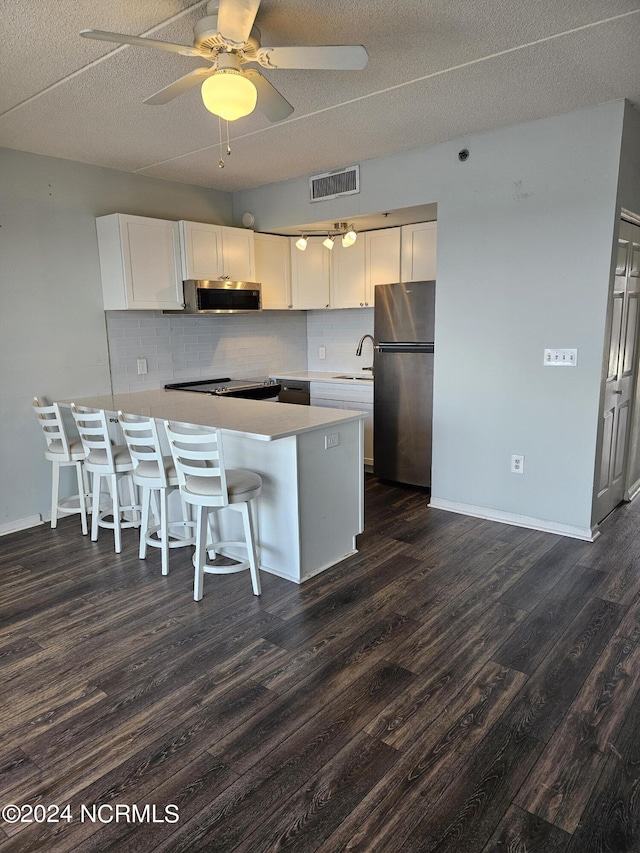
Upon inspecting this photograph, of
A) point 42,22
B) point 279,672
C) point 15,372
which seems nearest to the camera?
point 42,22

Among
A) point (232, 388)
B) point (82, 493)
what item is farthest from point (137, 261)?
point (82, 493)

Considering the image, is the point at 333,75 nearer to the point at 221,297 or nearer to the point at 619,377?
the point at 221,297

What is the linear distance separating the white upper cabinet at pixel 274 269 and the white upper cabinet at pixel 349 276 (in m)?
0.48

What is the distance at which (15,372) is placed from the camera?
153 inches

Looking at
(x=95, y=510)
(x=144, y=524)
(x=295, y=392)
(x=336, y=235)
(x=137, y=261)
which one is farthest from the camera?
(x=295, y=392)

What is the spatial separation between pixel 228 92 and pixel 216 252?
2901 millimetres

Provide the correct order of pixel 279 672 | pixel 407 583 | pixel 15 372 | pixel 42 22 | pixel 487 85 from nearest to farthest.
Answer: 1. pixel 42 22
2. pixel 279 672
3. pixel 487 85
4. pixel 407 583
5. pixel 15 372

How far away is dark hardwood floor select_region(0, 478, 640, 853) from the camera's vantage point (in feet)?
5.33

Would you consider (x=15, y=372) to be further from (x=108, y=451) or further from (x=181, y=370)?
(x=181, y=370)

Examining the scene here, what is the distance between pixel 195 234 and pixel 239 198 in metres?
0.97

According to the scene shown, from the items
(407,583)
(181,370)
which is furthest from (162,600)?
(181,370)

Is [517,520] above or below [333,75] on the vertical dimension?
below

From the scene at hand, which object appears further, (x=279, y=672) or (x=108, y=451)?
(x=108, y=451)

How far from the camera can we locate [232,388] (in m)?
4.88
